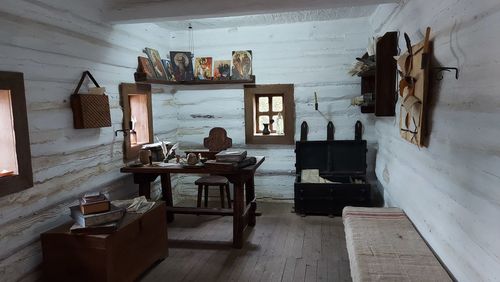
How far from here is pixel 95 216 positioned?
230 centimetres

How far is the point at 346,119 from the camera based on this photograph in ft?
14.3

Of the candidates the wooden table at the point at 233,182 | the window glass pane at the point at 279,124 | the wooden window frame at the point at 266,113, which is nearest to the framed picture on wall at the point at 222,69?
the wooden window frame at the point at 266,113

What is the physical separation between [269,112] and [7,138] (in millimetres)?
3005

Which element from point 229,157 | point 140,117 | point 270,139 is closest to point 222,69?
point 270,139

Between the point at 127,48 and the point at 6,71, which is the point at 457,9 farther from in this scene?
the point at 127,48

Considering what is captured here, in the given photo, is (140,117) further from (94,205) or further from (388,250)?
(388,250)

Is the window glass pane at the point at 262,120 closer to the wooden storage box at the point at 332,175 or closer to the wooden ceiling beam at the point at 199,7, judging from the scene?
the wooden storage box at the point at 332,175

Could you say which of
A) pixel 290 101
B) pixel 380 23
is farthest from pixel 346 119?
pixel 380 23

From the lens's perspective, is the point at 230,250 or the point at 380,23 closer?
the point at 230,250

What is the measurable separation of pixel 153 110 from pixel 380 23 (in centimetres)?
265

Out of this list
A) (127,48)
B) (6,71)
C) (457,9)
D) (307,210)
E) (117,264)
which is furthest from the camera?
(307,210)

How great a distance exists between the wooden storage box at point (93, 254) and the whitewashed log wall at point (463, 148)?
6.35ft

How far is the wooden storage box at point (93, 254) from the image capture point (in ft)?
7.34

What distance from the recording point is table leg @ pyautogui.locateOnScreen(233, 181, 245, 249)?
3.21 meters
